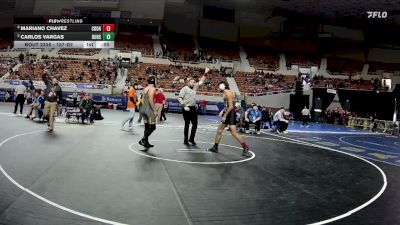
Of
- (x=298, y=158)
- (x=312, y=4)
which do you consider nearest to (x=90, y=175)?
(x=298, y=158)

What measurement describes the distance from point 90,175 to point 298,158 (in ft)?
17.8

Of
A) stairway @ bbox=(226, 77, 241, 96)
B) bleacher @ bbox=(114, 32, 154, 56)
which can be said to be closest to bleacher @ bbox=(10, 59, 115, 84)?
bleacher @ bbox=(114, 32, 154, 56)

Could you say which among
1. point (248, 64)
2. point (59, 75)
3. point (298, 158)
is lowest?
point (298, 158)

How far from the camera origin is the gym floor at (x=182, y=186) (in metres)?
4.56

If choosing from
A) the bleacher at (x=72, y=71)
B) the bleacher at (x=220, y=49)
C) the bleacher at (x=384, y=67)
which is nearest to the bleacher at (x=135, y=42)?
the bleacher at (x=72, y=71)

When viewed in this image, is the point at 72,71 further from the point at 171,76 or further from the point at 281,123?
the point at 281,123

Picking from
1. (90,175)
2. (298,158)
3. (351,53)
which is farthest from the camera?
(351,53)

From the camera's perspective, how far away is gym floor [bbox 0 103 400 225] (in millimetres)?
4562

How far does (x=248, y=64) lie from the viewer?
1761 inches

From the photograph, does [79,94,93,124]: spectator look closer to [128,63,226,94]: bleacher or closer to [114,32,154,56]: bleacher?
[128,63,226,94]: bleacher

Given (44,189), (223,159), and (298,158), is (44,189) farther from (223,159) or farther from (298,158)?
(298,158)

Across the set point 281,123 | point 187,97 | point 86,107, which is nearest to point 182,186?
point 187,97
